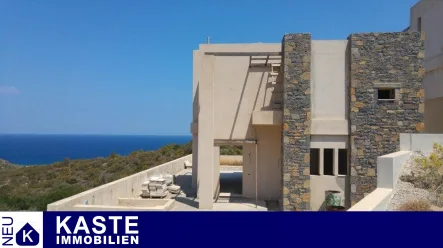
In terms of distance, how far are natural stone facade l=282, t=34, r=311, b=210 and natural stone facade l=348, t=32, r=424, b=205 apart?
1.88 meters

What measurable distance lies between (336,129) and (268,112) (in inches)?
118

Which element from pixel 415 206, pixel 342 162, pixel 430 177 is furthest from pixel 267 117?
pixel 415 206

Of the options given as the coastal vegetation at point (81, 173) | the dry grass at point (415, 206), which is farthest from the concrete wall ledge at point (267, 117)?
the coastal vegetation at point (81, 173)

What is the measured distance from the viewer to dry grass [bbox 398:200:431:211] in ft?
26.2

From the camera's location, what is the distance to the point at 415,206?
8.08 m

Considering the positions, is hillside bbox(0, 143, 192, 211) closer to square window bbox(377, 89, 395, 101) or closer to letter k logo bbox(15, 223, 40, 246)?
letter k logo bbox(15, 223, 40, 246)

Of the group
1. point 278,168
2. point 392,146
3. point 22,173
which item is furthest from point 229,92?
point 22,173

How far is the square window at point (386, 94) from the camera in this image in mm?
13761

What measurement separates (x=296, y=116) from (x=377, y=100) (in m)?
3.42

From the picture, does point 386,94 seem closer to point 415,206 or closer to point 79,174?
point 415,206

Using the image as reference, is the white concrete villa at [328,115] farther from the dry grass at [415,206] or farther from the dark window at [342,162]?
the dry grass at [415,206]

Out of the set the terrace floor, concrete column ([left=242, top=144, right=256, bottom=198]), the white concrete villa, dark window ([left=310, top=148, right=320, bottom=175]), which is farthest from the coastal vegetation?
dark window ([left=310, top=148, right=320, bottom=175])

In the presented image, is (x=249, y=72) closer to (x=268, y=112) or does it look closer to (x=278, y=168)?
(x=268, y=112)

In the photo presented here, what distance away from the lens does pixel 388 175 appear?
933 centimetres
